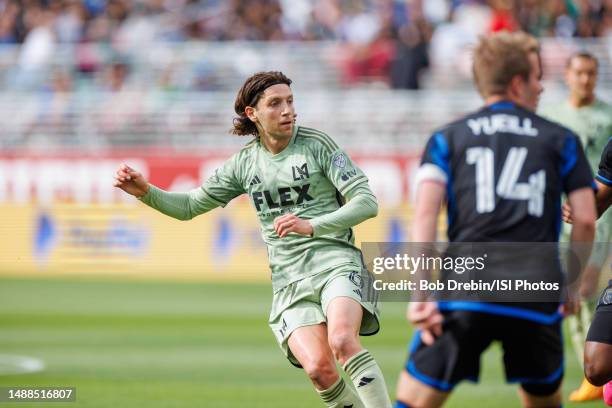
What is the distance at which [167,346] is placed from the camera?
13617mm

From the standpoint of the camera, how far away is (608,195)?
7.09 meters

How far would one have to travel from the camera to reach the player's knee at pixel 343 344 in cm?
694

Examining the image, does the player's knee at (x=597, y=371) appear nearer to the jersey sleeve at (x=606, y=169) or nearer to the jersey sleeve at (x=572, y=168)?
the jersey sleeve at (x=606, y=169)

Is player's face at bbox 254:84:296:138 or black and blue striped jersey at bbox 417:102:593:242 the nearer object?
black and blue striped jersey at bbox 417:102:593:242

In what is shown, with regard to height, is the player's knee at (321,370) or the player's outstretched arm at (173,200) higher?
the player's outstretched arm at (173,200)

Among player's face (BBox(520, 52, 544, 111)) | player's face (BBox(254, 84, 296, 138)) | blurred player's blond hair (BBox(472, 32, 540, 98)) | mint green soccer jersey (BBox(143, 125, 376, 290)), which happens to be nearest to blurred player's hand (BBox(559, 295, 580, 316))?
player's face (BBox(520, 52, 544, 111))

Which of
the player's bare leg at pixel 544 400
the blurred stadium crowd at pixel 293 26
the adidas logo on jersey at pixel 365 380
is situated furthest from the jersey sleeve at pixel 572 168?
the blurred stadium crowd at pixel 293 26

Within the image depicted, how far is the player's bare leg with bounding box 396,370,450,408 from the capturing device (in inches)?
212

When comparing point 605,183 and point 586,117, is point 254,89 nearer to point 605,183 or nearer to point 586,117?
point 605,183

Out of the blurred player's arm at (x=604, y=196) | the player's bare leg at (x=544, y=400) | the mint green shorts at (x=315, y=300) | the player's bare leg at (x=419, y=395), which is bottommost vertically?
the player's bare leg at (x=544, y=400)

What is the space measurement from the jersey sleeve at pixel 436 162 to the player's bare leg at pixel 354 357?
5.83 feet

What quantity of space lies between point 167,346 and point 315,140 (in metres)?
6.54

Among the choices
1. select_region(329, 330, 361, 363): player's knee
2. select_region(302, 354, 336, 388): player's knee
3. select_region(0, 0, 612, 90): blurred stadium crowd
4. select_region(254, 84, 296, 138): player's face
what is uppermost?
select_region(0, 0, 612, 90): blurred stadium crowd

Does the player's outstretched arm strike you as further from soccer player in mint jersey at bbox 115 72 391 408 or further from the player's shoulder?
the player's shoulder
